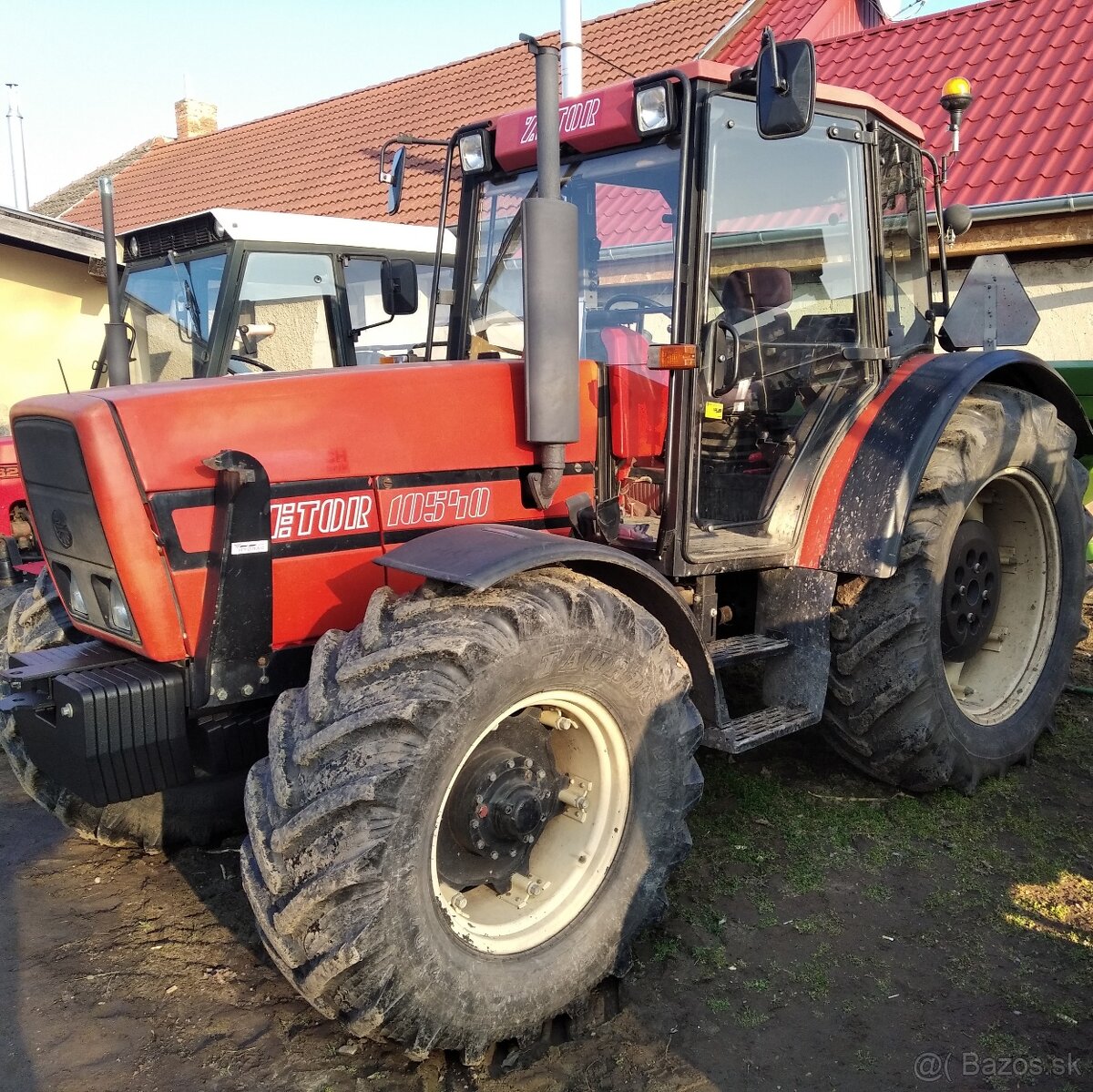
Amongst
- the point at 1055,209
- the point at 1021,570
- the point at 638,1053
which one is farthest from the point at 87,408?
the point at 1055,209

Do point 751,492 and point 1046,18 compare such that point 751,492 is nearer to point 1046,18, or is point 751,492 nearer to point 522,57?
point 1046,18

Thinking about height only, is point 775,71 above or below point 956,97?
below

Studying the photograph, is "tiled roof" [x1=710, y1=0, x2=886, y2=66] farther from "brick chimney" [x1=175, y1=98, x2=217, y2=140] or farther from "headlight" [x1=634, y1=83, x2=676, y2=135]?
"brick chimney" [x1=175, y1=98, x2=217, y2=140]

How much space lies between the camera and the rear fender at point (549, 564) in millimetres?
2570

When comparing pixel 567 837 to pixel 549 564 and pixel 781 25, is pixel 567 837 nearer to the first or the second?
pixel 549 564

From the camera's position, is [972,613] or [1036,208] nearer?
[972,613]

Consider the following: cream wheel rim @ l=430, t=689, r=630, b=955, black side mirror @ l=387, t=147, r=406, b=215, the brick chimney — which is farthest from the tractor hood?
the brick chimney

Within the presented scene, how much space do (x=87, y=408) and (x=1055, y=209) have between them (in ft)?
23.9

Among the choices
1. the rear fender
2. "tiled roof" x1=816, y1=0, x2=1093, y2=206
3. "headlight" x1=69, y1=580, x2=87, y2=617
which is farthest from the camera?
"tiled roof" x1=816, y1=0, x2=1093, y2=206

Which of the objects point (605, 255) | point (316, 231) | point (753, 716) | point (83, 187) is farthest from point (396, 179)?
point (83, 187)

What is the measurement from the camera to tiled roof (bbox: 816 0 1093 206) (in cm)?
834

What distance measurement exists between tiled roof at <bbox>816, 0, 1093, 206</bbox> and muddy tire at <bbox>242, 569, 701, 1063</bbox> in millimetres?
6857

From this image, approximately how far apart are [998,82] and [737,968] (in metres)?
9.01

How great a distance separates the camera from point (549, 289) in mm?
2828
